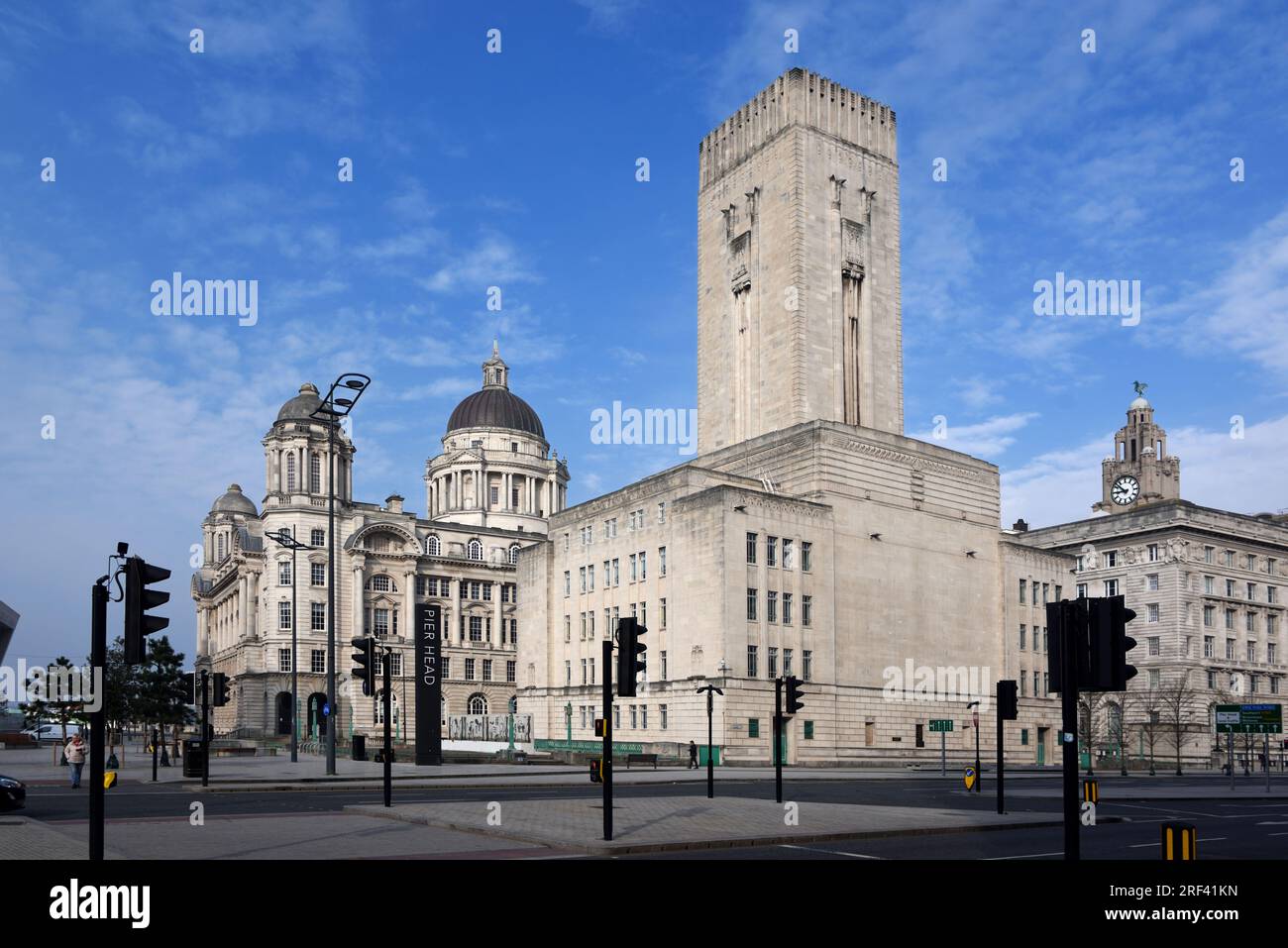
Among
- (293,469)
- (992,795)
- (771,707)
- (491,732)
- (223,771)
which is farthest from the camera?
(293,469)

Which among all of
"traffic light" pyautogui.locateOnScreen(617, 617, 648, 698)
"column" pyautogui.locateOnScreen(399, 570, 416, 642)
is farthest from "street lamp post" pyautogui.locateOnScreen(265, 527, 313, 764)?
"traffic light" pyautogui.locateOnScreen(617, 617, 648, 698)

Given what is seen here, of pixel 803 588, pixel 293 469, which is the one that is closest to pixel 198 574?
pixel 293 469

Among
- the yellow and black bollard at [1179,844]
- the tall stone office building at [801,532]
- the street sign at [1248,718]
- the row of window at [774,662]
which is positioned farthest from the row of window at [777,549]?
the yellow and black bollard at [1179,844]

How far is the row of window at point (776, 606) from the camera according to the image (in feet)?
222

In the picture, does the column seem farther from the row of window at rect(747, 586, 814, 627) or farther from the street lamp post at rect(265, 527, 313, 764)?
the row of window at rect(747, 586, 814, 627)

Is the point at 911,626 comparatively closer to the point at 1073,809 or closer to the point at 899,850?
the point at 899,850

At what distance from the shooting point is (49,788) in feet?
125

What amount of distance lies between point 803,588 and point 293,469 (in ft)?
194

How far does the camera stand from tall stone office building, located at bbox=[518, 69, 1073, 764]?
6838 cm

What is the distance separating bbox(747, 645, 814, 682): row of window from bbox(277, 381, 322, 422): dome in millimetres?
60358

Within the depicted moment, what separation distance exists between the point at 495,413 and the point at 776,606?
76128 mm
